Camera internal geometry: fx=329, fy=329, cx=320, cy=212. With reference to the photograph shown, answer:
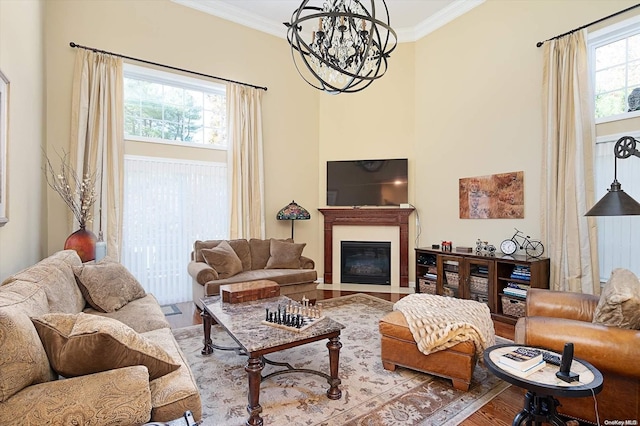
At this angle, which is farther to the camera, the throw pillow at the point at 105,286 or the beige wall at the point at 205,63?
the beige wall at the point at 205,63

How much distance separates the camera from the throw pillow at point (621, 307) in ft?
6.03

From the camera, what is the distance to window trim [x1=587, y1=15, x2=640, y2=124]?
3.46 metres

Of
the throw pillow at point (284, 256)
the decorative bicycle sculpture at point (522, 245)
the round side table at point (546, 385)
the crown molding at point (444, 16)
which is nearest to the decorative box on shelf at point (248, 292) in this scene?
the throw pillow at point (284, 256)

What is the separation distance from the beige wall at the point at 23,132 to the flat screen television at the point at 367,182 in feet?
13.6

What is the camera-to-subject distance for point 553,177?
12.7 ft

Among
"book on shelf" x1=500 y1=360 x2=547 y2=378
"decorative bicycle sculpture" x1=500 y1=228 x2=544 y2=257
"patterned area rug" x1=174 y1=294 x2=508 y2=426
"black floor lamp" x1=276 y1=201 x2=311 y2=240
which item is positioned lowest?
"patterned area rug" x1=174 y1=294 x2=508 y2=426

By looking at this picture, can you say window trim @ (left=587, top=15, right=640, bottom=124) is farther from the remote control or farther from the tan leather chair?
the remote control

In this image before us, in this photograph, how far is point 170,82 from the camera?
16.0 ft

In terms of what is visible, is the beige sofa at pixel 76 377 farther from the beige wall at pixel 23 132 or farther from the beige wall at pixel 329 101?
the beige wall at pixel 329 101

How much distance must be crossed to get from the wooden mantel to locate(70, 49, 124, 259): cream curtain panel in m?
3.27

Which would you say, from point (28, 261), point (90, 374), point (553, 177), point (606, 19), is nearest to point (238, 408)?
point (90, 374)

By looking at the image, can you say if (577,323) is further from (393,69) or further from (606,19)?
(393,69)

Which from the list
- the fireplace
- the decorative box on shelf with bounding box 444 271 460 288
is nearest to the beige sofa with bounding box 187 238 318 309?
the fireplace

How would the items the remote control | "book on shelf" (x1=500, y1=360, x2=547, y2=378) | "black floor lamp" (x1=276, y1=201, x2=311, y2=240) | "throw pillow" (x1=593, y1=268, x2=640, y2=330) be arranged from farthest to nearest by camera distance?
"black floor lamp" (x1=276, y1=201, x2=311, y2=240) < "throw pillow" (x1=593, y1=268, x2=640, y2=330) < the remote control < "book on shelf" (x1=500, y1=360, x2=547, y2=378)
